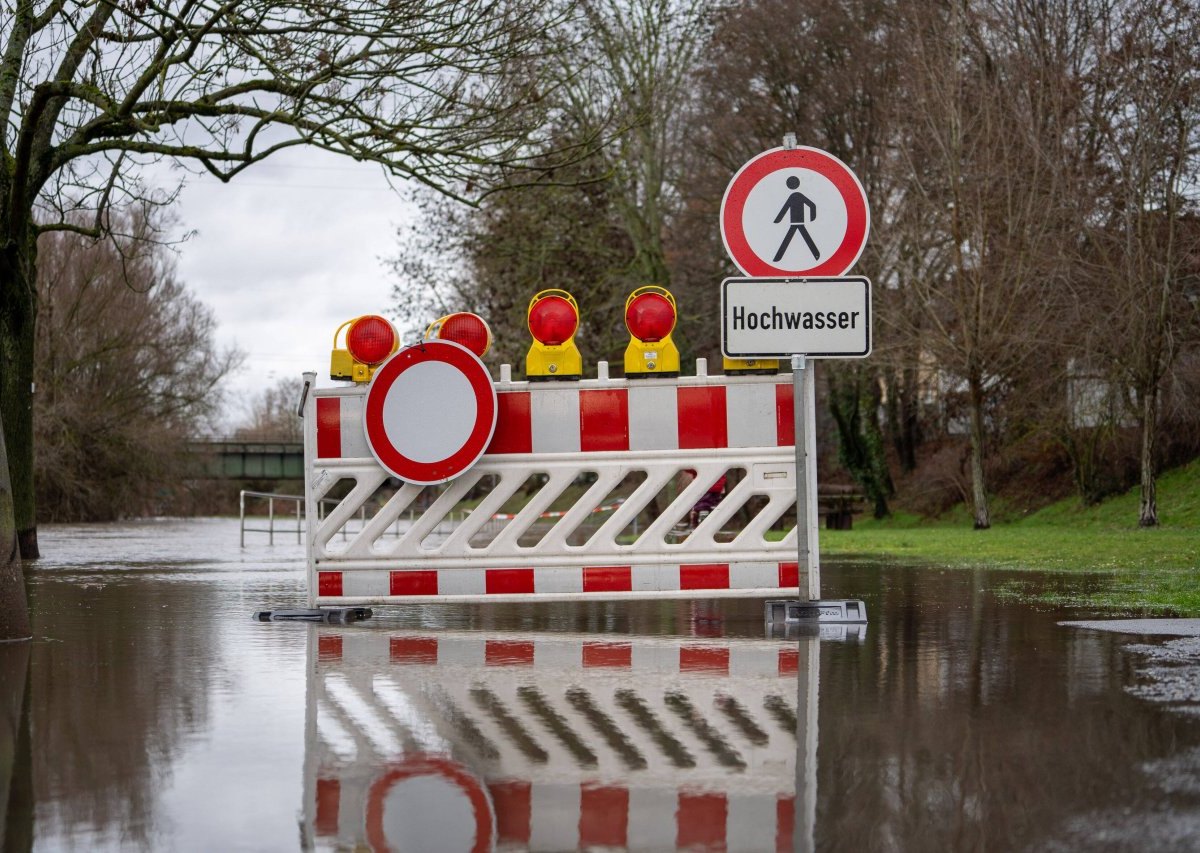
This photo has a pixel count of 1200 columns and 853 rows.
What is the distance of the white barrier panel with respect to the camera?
8.73 metres

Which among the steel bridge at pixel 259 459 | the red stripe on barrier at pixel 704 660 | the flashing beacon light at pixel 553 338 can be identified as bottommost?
the red stripe on barrier at pixel 704 660

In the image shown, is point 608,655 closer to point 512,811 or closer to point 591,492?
point 591,492

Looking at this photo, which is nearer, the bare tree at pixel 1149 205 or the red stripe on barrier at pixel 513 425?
the red stripe on barrier at pixel 513 425

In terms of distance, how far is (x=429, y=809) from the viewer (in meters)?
4.12

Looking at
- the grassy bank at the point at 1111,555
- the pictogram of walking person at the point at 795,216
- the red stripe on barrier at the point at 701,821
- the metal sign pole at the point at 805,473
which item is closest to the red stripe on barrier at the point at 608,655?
the metal sign pole at the point at 805,473

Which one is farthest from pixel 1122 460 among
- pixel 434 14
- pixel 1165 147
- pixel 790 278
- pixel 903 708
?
pixel 903 708

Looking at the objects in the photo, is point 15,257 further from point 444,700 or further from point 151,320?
point 151,320

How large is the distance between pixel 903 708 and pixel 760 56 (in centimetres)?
3488

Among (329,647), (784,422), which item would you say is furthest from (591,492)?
(329,647)

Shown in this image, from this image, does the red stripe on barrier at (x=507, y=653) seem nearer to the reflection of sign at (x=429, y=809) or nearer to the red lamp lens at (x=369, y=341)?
the red lamp lens at (x=369, y=341)

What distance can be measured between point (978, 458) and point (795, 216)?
23.7 meters

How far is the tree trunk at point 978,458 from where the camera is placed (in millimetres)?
30766

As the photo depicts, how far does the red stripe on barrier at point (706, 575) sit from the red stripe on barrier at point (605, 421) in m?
0.76

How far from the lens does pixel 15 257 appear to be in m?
16.8
